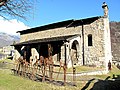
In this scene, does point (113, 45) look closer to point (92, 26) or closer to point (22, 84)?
point (92, 26)

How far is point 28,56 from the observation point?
3497cm

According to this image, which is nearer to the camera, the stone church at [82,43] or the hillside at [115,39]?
the stone church at [82,43]

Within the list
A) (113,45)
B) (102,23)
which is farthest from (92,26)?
(113,45)

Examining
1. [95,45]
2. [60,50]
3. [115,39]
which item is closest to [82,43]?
[95,45]

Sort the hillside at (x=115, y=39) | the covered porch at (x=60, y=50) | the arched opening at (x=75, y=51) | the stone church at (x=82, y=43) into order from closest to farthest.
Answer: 1. the covered porch at (x=60, y=50)
2. the stone church at (x=82, y=43)
3. the arched opening at (x=75, y=51)
4. the hillside at (x=115, y=39)

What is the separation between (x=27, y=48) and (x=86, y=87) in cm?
2175

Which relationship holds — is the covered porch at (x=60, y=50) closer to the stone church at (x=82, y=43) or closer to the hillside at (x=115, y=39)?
the stone church at (x=82, y=43)

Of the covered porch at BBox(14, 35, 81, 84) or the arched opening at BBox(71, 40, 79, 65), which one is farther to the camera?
the arched opening at BBox(71, 40, 79, 65)

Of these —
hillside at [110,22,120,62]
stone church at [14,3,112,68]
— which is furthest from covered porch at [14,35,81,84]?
hillside at [110,22,120,62]

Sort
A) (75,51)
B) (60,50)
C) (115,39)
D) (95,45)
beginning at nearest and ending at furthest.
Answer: (95,45)
(60,50)
(75,51)
(115,39)

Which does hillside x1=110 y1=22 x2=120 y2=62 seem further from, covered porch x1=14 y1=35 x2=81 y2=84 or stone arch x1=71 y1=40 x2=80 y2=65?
covered porch x1=14 y1=35 x2=81 y2=84

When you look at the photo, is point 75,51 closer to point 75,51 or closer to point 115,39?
point 75,51

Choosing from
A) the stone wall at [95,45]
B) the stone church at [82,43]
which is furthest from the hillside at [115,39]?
the stone wall at [95,45]

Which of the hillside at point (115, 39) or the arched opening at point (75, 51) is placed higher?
the hillside at point (115, 39)
